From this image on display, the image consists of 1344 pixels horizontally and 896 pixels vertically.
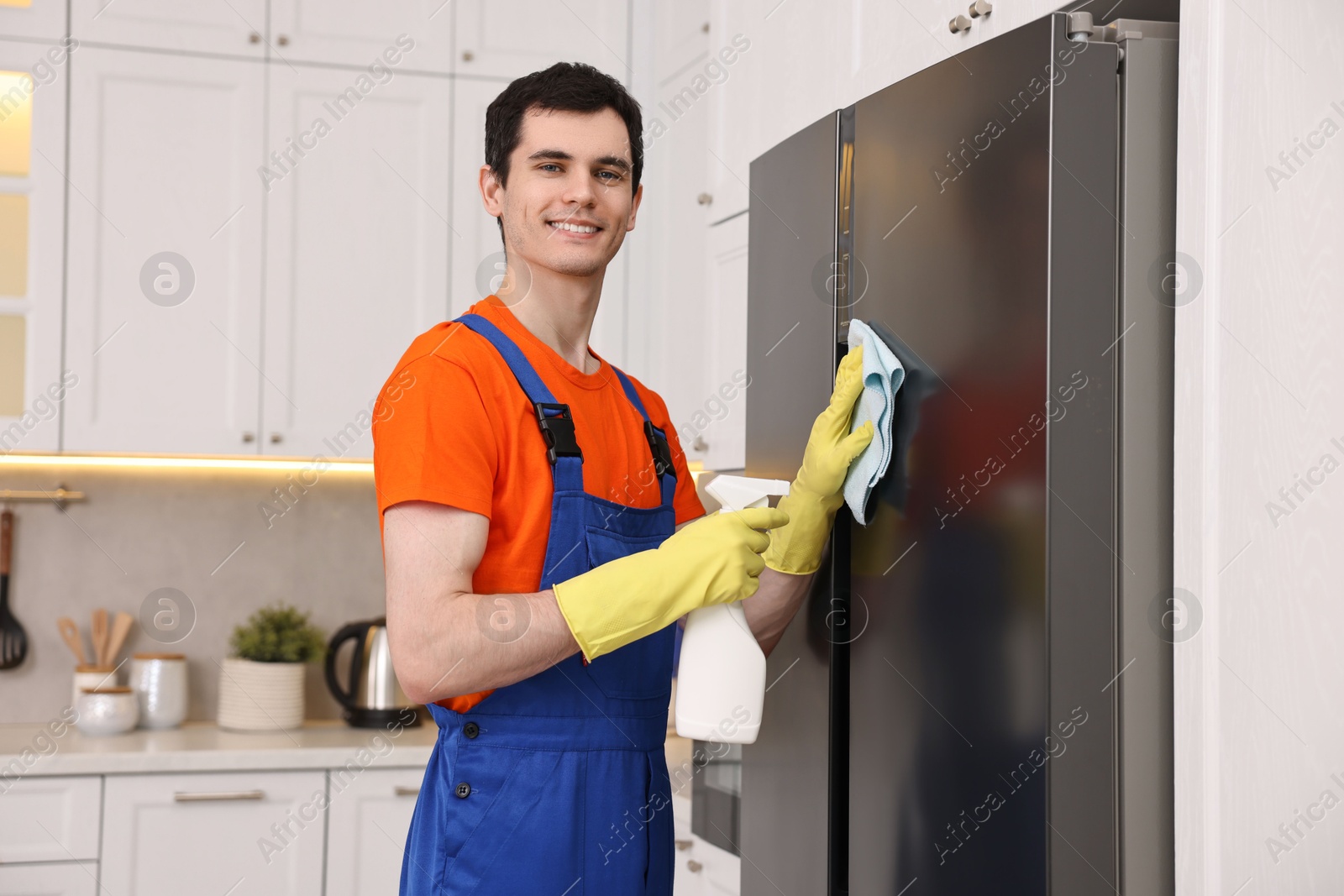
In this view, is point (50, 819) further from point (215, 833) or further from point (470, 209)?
point (470, 209)

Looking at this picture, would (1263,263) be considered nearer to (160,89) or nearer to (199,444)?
(199,444)

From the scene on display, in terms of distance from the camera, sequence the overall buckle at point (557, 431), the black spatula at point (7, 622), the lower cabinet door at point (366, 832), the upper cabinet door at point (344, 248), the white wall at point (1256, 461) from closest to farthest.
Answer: the white wall at point (1256, 461)
the overall buckle at point (557, 431)
the lower cabinet door at point (366, 832)
the upper cabinet door at point (344, 248)
the black spatula at point (7, 622)

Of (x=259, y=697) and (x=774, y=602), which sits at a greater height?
(x=774, y=602)

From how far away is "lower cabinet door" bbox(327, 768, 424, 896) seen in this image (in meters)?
2.36

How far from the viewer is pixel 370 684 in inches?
103

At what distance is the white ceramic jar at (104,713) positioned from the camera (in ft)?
8.04

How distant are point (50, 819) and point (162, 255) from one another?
118 centimetres

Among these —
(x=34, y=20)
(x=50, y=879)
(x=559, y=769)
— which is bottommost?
(x=50, y=879)

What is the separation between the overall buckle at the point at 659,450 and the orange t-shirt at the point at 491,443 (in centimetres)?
3

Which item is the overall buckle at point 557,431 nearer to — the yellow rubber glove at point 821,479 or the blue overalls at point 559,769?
the blue overalls at point 559,769

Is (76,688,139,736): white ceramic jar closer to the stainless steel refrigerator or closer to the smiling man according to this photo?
the smiling man
